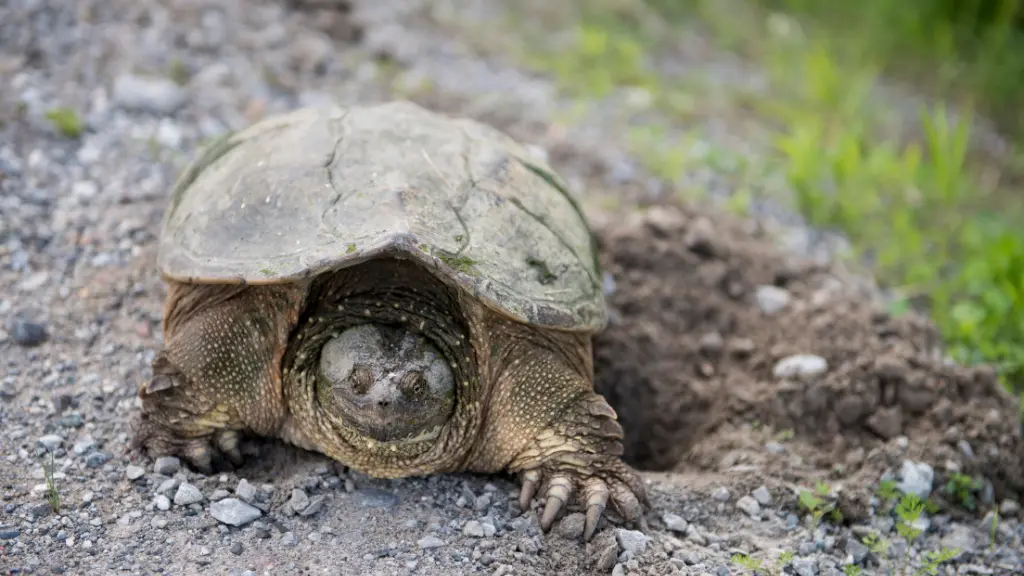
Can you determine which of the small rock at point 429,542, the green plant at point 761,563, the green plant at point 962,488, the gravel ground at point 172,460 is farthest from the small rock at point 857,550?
the small rock at point 429,542

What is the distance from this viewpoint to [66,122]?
155 inches

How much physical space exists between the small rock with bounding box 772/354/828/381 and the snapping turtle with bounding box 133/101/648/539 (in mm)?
906

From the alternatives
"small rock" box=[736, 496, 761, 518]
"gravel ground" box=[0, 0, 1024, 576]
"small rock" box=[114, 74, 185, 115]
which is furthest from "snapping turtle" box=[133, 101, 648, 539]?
"small rock" box=[114, 74, 185, 115]

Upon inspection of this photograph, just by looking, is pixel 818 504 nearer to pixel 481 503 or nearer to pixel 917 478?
pixel 917 478

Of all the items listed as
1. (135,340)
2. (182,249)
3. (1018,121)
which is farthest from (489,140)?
(1018,121)

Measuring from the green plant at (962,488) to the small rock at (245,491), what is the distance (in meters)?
2.15

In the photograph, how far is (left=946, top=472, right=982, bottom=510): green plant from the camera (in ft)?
10.1

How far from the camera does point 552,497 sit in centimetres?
271

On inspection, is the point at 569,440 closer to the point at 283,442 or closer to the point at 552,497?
the point at 552,497

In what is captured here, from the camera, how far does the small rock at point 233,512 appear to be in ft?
8.31

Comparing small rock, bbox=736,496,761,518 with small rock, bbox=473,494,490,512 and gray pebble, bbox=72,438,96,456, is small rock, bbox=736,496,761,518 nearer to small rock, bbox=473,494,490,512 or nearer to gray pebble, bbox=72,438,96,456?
small rock, bbox=473,494,490,512

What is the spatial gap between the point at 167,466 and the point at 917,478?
2.27 meters

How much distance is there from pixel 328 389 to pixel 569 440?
27.8 inches

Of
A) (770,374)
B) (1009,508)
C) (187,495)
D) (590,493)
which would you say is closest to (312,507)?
(187,495)
